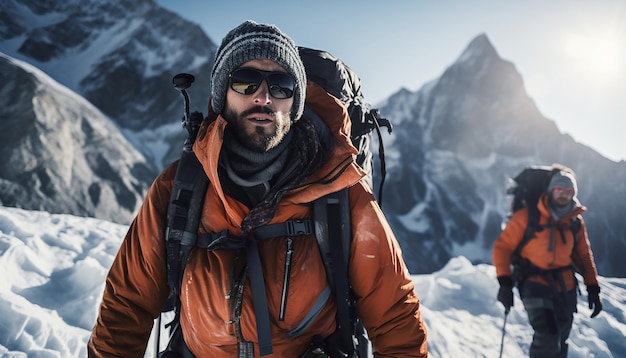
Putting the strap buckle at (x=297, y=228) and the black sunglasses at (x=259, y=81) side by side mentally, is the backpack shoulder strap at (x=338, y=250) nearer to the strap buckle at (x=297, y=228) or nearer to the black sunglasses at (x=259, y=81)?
the strap buckle at (x=297, y=228)

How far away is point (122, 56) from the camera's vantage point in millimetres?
47094

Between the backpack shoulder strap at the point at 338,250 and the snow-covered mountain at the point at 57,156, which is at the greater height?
the snow-covered mountain at the point at 57,156

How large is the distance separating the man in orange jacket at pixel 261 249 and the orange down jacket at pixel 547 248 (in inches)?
174

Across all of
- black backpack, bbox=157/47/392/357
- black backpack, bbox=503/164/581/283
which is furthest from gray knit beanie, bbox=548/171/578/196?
black backpack, bbox=157/47/392/357

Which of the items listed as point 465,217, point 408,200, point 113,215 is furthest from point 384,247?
point 465,217

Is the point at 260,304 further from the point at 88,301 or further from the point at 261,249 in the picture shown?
the point at 88,301

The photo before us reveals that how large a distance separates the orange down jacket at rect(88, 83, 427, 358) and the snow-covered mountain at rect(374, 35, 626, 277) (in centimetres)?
6374

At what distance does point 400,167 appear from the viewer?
83.1 m

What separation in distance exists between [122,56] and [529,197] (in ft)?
179

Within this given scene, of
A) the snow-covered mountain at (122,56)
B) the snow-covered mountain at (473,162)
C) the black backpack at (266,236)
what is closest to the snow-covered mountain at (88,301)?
the black backpack at (266,236)

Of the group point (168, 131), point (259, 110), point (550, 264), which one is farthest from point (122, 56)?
point (550, 264)

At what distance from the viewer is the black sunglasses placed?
2184mm

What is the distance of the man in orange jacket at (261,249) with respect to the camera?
1.91 metres

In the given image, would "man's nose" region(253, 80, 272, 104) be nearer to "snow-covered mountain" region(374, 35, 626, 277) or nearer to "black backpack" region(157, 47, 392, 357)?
"black backpack" region(157, 47, 392, 357)
